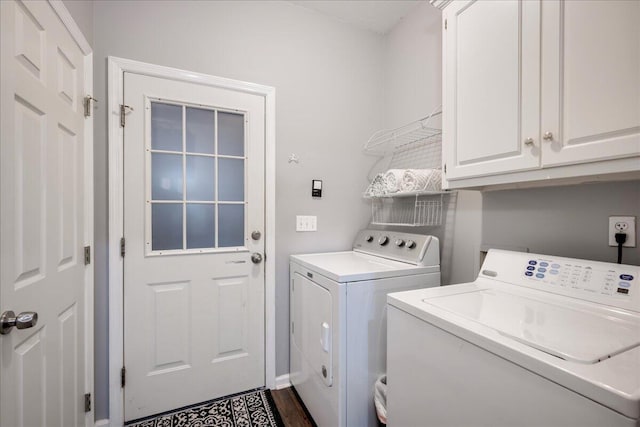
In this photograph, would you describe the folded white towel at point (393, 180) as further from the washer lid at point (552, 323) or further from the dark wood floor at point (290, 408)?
the dark wood floor at point (290, 408)

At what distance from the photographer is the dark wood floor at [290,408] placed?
1653 mm

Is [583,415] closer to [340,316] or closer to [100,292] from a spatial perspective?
[340,316]

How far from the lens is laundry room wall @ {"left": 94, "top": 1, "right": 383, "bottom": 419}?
159 centimetres

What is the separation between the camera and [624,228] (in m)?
1.04

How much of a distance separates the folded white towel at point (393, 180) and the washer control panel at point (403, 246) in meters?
0.29

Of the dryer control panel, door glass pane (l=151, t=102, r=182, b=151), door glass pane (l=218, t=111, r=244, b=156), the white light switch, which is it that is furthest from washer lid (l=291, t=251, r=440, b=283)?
door glass pane (l=151, t=102, r=182, b=151)

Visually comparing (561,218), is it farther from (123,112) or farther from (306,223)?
(123,112)

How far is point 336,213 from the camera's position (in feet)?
7.24

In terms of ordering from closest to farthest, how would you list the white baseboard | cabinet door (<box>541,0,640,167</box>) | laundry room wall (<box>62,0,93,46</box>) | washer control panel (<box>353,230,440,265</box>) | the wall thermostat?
cabinet door (<box>541,0,640,167</box>)
laundry room wall (<box>62,0,93,46</box>)
washer control panel (<box>353,230,440,265</box>)
the white baseboard
the wall thermostat

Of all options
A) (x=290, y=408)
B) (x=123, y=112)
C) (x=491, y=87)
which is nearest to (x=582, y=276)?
A: (x=491, y=87)

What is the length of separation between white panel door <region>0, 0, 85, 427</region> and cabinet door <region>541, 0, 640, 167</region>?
1725 millimetres

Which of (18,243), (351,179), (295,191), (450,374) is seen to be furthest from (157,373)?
(351,179)

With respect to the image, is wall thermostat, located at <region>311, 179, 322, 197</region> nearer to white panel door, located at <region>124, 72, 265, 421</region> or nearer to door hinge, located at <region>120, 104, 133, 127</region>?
white panel door, located at <region>124, 72, 265, 421</region>

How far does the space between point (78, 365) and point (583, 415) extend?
193 centimetres
